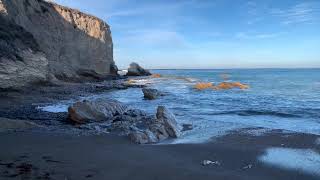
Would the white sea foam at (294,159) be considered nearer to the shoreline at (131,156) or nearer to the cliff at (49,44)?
the shoreline at (131,156)

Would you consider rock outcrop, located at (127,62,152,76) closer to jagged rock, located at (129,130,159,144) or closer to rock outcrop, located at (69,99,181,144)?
rock outcrop, located at (69,99,181,144)

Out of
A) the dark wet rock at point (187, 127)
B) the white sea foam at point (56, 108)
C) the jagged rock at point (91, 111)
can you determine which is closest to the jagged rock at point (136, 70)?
the white sea foam at point (56, 108)

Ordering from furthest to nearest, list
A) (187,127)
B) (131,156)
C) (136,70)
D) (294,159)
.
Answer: (136,70) → (187,127) → (294,159) → (131,156)

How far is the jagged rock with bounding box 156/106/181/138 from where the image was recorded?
11178 mm

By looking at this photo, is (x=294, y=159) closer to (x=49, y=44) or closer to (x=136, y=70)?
(x=49, y=44)

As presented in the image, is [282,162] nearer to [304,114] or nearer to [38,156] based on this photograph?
[38,156]

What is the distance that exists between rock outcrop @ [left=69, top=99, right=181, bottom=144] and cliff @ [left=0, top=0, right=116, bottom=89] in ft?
22.0

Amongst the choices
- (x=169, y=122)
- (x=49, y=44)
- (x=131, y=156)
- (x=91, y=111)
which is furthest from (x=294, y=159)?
(x=49, y=44)

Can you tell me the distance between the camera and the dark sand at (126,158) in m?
6.76

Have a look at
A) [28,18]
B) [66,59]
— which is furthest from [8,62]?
[66,59]

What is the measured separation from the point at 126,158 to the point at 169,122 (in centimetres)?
375

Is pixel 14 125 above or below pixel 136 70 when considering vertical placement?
above

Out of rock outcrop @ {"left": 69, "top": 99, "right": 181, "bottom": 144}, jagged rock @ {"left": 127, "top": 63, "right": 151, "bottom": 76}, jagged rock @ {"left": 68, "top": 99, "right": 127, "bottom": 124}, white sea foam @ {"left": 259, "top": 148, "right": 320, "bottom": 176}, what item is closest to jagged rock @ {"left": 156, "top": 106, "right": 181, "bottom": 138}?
rock outcrop @ {"left": 69, "top": 99, "right": 181, "bottom": 144}

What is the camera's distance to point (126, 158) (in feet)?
26.0
